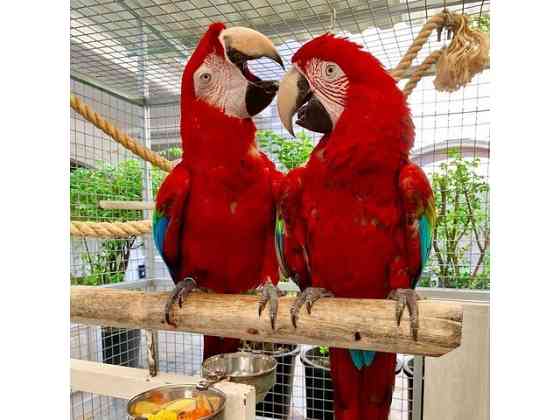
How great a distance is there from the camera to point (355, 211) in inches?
25.8

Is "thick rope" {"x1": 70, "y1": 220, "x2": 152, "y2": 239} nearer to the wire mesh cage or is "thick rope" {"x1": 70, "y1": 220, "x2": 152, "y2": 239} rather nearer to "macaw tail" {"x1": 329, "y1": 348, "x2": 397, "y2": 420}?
the wire mesh cage

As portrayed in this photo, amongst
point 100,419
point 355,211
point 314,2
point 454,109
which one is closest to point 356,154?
point 355,211

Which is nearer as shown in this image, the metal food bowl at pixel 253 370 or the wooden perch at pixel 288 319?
the wooden perch at pixel 288 319

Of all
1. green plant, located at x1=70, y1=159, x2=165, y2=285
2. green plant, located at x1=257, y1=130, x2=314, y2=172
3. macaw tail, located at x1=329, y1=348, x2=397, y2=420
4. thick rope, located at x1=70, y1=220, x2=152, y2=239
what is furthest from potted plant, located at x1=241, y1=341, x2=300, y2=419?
macaw tail, located at x1=329, y1=348, x2=397, y2=420

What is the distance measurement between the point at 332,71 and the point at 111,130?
64 cm

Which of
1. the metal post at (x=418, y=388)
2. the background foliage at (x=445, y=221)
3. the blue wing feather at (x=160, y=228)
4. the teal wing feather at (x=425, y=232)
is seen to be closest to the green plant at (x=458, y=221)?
the background foliage at (x=445, y=221)

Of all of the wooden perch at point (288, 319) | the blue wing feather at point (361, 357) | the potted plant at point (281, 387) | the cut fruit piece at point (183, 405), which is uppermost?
the wooden perch at point (288, 319)

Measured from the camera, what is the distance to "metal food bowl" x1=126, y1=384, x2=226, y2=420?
636 mm

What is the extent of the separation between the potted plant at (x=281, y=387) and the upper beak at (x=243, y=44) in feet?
4.52

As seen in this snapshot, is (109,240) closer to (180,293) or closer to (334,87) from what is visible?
(180,293)

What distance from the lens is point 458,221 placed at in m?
1.58

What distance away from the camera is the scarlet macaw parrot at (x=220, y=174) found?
2.41ft

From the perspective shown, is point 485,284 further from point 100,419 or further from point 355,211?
point 100,419

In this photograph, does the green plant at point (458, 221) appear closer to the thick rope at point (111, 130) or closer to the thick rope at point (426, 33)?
the thick rope at point (426, 33)
